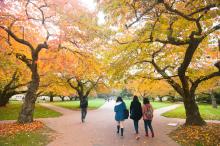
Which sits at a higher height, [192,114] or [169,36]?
[169,36]

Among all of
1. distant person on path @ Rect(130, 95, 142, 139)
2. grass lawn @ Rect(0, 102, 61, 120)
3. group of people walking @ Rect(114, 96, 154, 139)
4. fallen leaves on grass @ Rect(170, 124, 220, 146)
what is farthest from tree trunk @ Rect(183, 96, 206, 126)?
grass lawn @ Rect(0, 102, 61, 120)

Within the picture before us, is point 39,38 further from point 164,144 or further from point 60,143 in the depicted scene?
point 164,144

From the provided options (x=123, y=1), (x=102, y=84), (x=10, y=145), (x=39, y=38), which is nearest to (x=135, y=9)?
(x=123, y=1)

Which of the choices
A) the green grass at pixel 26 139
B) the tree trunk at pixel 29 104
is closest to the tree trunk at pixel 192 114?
the green grass at pixel 26 139

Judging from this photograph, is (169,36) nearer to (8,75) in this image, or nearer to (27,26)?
(27,26)

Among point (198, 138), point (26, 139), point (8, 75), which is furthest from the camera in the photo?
point (8, 75)

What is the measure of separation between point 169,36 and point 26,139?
8191 mm

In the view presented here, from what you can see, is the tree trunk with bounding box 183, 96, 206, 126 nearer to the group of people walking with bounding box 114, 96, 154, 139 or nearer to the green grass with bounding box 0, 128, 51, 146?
the group of people walking with bounding box 114, 96, 154, 139

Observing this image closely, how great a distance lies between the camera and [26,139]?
483 inches

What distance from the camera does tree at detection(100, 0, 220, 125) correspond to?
412 inches

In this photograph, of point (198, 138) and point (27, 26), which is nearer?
point (198, 138)

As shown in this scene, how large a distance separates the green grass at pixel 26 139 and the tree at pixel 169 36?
5905mm

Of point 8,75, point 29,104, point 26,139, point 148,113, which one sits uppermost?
point 8,75

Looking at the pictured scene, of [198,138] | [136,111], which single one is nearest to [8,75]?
[136,111]
